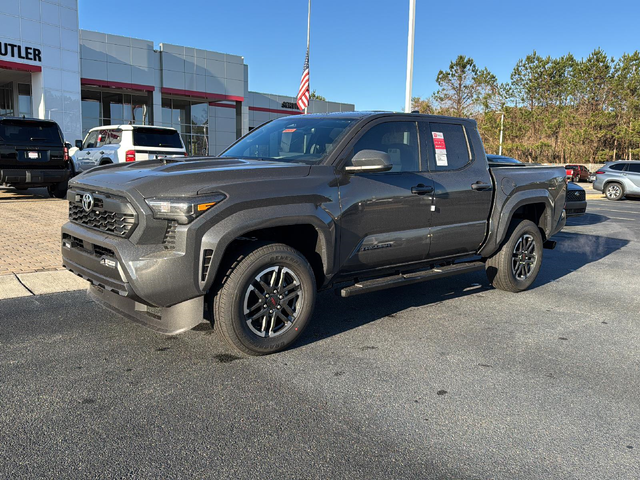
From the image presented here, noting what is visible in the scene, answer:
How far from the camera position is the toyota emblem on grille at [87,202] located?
429 cm

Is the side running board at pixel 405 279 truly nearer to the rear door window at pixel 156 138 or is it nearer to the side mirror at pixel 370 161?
the side mirror at pixel 370 161

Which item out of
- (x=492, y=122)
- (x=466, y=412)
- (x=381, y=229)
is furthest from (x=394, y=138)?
(x=492, y=122)

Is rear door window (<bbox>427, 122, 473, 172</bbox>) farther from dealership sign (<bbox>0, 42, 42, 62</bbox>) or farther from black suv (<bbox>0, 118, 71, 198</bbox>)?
dealership sign (<bbox>0, 42, 42, 62</bbox>)

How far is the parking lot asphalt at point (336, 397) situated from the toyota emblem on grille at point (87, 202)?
1.05m

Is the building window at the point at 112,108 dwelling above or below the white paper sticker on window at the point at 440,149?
above

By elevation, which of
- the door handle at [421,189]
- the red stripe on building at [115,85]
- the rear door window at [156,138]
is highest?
the red stripe on building at [115,85]

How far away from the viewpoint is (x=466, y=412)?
11.2ft

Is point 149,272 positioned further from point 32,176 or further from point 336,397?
point 32,176

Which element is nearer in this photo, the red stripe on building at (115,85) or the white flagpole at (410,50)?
the white flagpole at (410,50)

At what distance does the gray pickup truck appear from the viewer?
3840 mm

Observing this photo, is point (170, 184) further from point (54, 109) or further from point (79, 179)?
point (54, 109)

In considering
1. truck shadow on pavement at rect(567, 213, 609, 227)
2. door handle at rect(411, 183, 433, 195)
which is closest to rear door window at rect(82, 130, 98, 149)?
truck shadow on pavement at rect(567, 213, 609, 227)

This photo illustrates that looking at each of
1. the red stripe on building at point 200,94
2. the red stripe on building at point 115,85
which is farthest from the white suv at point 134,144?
the red stripe on building at point 200,94

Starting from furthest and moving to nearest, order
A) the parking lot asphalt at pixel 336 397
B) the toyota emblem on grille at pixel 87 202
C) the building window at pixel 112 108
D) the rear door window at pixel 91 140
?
the building window at pixel 112 108
the rear door window at pixel 91 140
the toyota emblem on grille at pixel 87 202
the parking lot asphalt at pixel 336 397
